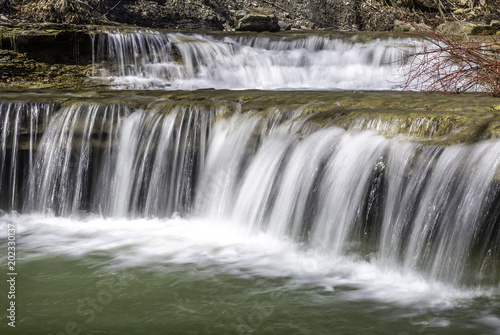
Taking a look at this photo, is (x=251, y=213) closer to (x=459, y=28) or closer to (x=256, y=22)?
(x=256, y=22)

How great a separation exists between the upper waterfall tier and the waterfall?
3623 mm

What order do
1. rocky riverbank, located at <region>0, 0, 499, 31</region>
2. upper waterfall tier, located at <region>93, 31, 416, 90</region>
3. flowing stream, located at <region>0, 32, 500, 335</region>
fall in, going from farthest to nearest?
rocky riverbank, located at <region>0, 0, 499, 31</region> < upper waterfall tier, located at <region>93, 31, 416, 90</region> < flowing stream, located at <region>0, 32, 500, 335</region>

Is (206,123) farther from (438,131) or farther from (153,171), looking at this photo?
(438,131)

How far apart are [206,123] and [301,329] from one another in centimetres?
304

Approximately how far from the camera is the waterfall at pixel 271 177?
3.88 meters

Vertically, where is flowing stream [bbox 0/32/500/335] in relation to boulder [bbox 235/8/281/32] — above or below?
below

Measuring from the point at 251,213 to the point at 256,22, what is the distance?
28.0ft

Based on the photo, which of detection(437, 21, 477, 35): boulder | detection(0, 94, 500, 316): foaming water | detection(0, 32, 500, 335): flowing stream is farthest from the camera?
detection(437, 21, 477, 35): boulder

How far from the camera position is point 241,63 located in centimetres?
1042

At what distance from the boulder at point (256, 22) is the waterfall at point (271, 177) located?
697cm

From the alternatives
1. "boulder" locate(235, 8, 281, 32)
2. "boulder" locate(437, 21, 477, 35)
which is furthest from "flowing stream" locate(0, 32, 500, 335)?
"boulder" locate(437, 21, 477, 35)

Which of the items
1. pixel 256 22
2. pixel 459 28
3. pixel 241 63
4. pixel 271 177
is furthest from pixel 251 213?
pixel 459 28

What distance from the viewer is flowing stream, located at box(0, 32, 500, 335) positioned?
3.57m

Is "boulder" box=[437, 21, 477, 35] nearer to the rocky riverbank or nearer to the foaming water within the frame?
the rocky riverbank
